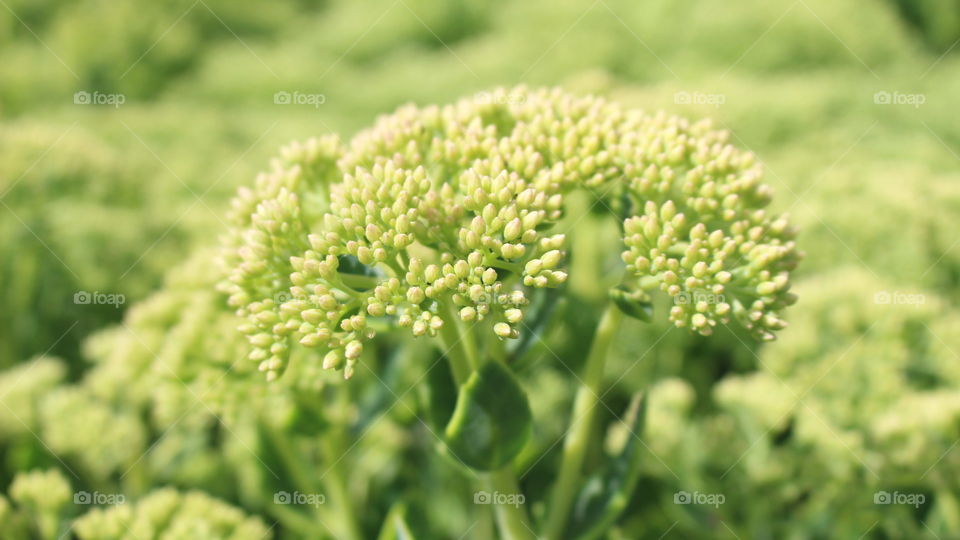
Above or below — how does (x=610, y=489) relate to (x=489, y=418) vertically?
below

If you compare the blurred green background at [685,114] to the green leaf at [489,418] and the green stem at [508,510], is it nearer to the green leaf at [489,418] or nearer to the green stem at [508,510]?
the green stem at [508,510]

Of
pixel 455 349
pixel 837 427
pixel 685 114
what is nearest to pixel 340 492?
pixel 455 349

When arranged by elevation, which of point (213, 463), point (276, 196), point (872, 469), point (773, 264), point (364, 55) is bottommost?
point (872, 469)

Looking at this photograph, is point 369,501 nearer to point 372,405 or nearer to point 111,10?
point 372,405

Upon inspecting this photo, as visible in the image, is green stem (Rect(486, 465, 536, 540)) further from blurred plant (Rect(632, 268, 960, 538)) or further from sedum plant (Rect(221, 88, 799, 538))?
blurred plant (Rect(632, 268, 960, 538))

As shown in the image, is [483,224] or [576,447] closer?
[483,224]

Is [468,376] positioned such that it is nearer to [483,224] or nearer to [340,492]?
[483,224]

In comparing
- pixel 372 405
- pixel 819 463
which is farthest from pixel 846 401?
pixel 372 405
